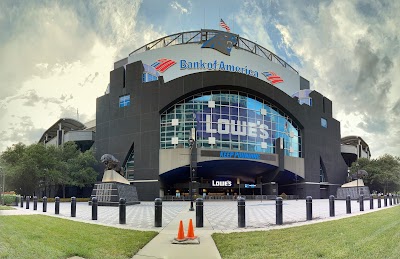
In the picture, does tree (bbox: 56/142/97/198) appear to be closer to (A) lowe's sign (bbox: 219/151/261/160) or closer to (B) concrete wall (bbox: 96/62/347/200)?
(B) concrete wall (bbox: 96/62/347/200)

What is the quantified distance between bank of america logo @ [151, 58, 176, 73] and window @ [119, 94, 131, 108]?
8.76m

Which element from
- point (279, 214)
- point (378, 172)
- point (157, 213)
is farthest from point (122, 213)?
point (378, 172)

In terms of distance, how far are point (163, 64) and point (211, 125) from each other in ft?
49.5

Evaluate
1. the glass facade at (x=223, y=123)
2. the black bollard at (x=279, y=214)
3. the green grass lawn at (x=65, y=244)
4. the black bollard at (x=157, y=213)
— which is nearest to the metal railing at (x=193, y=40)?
the glass facade at (x=223, y=123)

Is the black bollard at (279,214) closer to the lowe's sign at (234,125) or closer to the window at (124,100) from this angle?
the lowe's sign at (234,125)

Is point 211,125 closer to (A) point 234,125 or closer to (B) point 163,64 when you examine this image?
(A) point 234,125

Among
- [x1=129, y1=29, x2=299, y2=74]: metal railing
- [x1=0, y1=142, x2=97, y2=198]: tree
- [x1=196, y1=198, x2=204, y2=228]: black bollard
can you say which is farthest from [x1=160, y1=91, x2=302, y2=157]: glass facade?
[x1=196, y1=198, x2=204, y2=228]: black bollard

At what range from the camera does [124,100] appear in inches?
2263

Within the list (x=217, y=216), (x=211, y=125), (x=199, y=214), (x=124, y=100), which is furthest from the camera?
(x=124, y=100)

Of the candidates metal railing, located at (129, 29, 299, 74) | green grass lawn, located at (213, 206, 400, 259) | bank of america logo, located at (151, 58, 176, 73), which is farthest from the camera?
metal railing, located at (129, 29, 299, 74)

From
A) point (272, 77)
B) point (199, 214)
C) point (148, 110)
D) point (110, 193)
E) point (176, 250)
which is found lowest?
point (110, 193)

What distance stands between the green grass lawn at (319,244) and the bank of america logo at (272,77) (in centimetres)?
6002

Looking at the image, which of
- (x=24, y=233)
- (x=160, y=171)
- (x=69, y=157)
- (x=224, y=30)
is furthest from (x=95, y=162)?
(x=24, y=233)

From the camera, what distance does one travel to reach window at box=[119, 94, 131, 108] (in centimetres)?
5698
